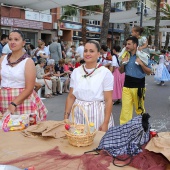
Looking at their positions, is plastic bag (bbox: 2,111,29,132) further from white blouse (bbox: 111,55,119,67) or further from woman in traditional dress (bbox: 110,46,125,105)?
white blouse (bbox: 111,55,119,67)

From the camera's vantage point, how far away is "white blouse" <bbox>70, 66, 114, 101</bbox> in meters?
3.12

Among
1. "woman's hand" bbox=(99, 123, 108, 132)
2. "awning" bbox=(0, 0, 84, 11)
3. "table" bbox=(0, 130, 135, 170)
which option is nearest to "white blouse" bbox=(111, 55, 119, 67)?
"awning" bbox=(0, 0, 84, 11)

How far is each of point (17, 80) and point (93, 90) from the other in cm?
89

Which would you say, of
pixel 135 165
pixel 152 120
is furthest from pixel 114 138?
pixel 152 120

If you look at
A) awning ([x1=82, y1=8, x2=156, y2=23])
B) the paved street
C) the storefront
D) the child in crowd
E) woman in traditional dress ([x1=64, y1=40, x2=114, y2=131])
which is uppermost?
awning ([x1=82, y1=8, x2=156, y2=23])

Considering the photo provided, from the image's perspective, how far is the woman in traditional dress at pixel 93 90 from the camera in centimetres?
313

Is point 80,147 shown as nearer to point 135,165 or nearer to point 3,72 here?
point 135,165

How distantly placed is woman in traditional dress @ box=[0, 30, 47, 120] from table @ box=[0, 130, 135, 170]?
0.60m

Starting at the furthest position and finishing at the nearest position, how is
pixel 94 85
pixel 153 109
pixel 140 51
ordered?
pixel 153 109, pixel 140 51, pixel 94 85

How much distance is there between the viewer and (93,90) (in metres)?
3.12

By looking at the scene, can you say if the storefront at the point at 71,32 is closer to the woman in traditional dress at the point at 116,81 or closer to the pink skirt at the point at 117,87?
the woman in traditional dress at the point at 116,81

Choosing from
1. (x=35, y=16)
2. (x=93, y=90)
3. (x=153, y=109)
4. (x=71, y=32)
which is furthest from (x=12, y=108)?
(x=71, y=32)

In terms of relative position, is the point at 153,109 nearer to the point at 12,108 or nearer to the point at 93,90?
the point at 93,90

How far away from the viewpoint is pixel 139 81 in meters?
5.11
